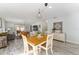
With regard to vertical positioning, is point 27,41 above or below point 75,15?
below

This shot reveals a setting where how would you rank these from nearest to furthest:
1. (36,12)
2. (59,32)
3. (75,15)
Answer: (36,12)
(75,15)
(59,32)

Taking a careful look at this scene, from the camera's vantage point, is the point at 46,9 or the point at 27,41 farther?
the point at 46,9

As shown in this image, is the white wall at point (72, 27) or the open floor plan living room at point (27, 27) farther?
the white wall at point (72, 27)

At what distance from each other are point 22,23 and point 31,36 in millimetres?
765

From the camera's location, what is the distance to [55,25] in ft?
20.7

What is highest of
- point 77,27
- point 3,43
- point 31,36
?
point 77,27

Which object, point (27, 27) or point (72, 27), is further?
point (72, 27)

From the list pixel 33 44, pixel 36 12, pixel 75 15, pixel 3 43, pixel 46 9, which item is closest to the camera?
pixel 33 44

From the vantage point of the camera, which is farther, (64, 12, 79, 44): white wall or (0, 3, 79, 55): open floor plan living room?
(64, 12, 79, 44): white wall

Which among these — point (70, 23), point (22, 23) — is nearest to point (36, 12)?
point (22, 23)

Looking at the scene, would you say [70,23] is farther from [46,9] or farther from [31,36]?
[31,36]

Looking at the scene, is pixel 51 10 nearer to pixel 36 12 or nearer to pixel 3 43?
pixel 36 12

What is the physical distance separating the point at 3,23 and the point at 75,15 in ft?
12.0

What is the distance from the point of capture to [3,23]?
314 cm
